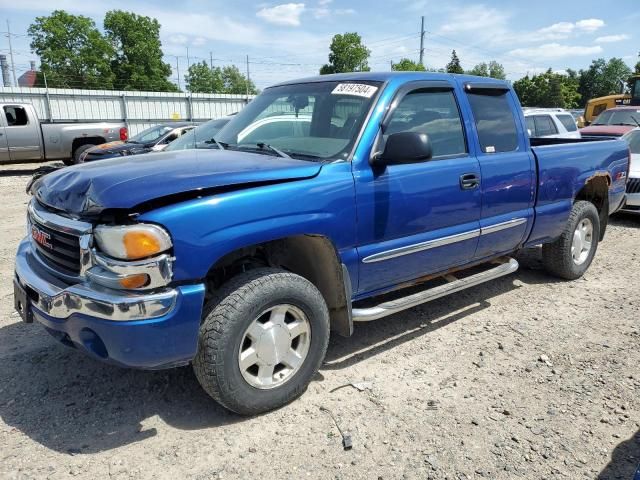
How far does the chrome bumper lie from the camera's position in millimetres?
2363

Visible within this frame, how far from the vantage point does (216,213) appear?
2512 mm

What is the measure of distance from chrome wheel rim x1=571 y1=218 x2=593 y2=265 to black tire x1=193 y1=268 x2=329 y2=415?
3487 mm

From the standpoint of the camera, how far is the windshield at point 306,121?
10.8 feet

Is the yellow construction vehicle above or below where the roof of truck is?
above

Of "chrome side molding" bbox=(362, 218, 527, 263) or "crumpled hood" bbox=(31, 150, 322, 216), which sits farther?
"chrome side molding" bbox=(362, 218, 527, 263)

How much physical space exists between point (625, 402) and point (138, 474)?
2.83 m

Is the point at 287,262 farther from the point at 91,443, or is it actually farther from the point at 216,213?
the point at 91,443

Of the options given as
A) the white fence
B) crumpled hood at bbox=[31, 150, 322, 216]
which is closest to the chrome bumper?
crumpled hood at bbox=[31, 150, 322, 216]

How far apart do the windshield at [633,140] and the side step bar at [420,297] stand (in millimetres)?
6395

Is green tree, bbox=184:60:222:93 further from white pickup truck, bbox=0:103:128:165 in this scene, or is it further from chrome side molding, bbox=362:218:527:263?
chrome side molding, bbox=362:218:527:263

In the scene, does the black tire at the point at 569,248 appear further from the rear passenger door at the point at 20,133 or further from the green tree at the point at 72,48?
the green tree at the point at 72,48

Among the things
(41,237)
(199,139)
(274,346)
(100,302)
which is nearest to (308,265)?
(274,346)

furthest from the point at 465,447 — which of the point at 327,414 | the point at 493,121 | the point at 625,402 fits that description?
the point at 493,121

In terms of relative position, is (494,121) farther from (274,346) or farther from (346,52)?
(346,52)
